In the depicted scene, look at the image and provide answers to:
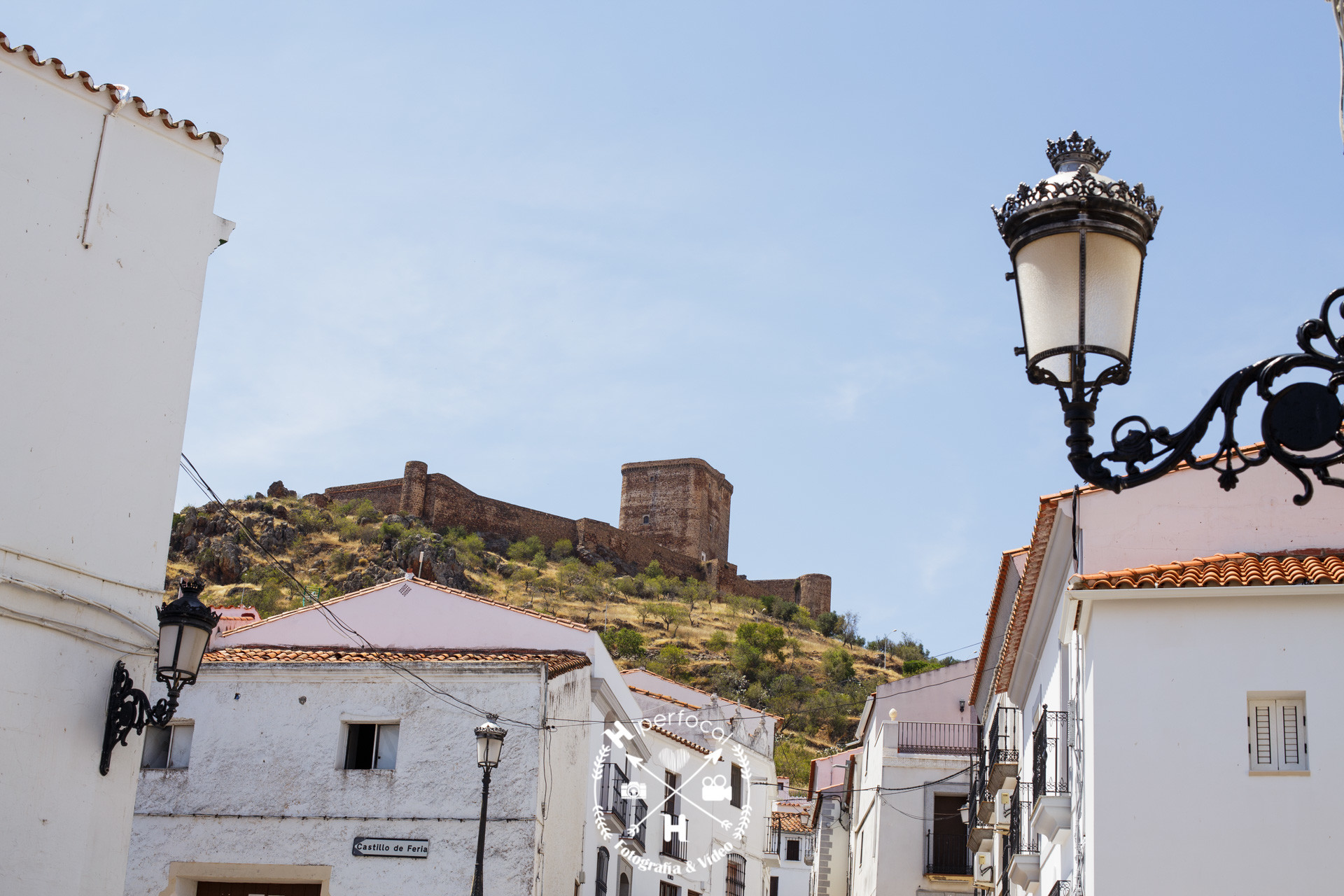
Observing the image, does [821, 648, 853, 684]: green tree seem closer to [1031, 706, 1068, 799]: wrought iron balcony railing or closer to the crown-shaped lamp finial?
[1031, 706, 1068, 799]: wrought iron balcony railing

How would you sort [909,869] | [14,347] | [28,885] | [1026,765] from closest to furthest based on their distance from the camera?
[28,885]
[14,347]
[1026,765]
[909,869]

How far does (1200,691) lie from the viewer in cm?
1096

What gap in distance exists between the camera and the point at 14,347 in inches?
344

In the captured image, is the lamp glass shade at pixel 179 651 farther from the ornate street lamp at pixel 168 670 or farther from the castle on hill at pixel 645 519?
the castle on hill at pixel 645 519

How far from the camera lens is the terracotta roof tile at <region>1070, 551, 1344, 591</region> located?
1087 centimetres

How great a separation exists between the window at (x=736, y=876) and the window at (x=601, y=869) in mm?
8735

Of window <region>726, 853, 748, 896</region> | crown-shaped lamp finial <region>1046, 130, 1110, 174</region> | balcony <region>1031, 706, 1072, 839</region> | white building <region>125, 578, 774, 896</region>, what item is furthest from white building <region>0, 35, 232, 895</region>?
window <region>726, 853, 748, 896</region>

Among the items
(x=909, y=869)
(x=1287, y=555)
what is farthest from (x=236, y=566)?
(x=1287, y=555)

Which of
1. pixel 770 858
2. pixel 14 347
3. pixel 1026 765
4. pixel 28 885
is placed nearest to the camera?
pixel 28 885

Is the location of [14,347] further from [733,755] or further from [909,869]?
[733,755]

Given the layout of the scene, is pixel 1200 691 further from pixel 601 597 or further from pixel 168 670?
pixel 601 597

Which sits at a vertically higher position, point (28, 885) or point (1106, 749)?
point (1106, 749)

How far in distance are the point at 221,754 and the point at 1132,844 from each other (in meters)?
12.1

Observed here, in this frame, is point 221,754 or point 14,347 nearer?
point 14,347
